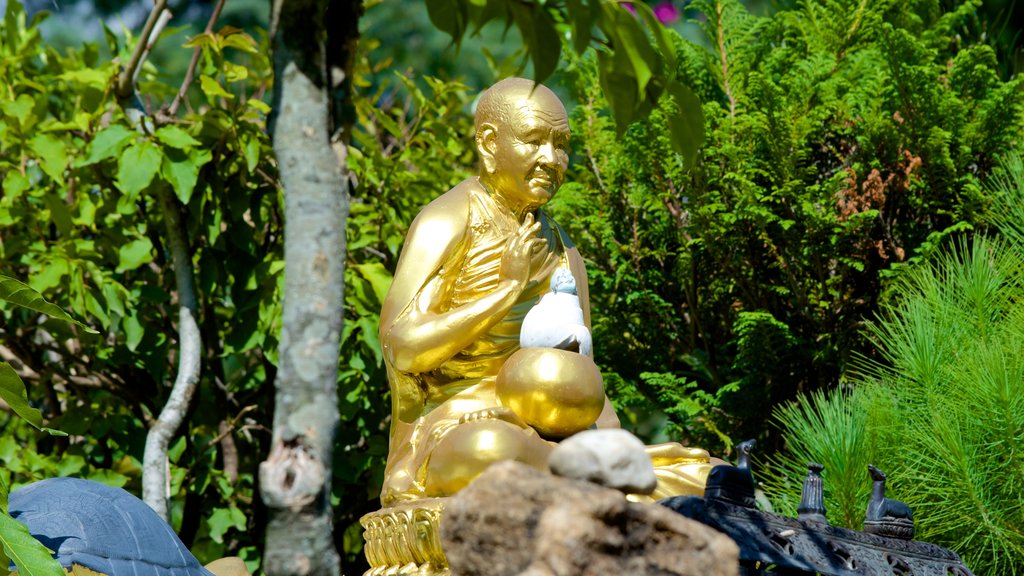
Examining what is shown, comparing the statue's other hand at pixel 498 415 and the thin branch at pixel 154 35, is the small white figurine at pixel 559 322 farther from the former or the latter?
the thin branch at pixel 154 35

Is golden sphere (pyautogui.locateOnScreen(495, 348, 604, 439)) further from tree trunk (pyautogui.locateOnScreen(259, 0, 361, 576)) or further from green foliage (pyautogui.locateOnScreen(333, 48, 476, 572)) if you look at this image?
tree trunk (pyautogui.locateOnScreen(259, 0, 361, 576))

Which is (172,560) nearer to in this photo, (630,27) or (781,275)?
(630,27)

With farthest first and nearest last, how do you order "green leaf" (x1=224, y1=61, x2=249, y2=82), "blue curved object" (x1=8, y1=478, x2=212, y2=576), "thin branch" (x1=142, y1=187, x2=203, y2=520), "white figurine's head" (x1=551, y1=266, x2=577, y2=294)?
1. "green leaf" (x1=224, y1=61, x2=249, y2=82)
2. "thin branch" (x1=142, y1=187, x2=203, y2=520)
3. "white figurine's head" (x1=551, y1=266, x2=577, y2=294)
4. "blue curved object" (x1=8, y1=478, x2=212, y2=576)

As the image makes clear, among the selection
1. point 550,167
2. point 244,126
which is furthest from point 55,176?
point 550,167

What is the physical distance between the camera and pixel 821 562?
325 cm

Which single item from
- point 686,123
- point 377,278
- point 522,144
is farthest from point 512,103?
point 686,123

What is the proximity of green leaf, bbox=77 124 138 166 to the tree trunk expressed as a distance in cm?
353

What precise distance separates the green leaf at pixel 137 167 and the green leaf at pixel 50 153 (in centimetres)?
36

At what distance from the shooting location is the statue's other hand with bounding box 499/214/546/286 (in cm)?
405

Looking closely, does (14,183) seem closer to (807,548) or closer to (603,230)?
(603,230)

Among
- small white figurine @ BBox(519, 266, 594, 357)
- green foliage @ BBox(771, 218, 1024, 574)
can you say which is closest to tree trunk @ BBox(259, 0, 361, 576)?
small white figurine @ BBox(519, 266, 594, 357)

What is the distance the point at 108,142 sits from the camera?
16.9 ft

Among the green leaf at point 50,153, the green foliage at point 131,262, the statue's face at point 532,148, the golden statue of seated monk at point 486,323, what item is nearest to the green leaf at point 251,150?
the green foliage at point 131,262

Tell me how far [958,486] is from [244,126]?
3224 millimetres
